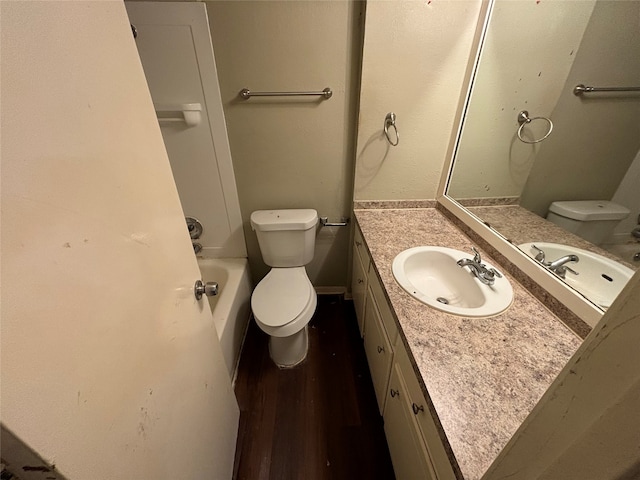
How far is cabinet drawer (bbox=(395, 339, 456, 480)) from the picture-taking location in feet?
1.90

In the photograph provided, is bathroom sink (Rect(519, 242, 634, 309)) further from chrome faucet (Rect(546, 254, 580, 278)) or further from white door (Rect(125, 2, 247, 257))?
white door (Rect(125, 2, 247, 257))

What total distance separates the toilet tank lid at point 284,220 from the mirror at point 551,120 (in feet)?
2.80

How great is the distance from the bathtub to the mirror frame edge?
1338 mm

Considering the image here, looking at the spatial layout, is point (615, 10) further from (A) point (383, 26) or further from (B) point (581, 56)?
(A) point (383, 26)

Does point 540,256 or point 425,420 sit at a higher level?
point 540,256

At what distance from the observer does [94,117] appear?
40 cm

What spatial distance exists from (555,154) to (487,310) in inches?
22.9

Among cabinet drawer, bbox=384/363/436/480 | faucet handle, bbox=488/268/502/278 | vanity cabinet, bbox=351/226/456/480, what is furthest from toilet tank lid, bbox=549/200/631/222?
cabinet drawer, bbox=384/363/436/480

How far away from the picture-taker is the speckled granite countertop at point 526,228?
813 mm

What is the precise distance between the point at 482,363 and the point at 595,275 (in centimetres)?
47

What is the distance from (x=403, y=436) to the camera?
33.2 inches

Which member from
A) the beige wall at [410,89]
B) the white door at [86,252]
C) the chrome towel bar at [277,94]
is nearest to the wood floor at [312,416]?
the white door at [86,252]

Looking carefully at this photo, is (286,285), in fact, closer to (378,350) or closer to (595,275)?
(378,350)

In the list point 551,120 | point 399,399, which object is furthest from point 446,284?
point 551,120
